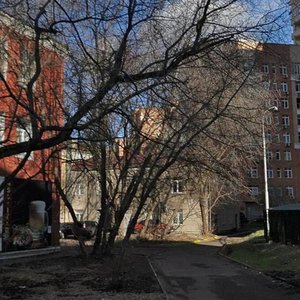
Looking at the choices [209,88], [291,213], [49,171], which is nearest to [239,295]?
[209,88]

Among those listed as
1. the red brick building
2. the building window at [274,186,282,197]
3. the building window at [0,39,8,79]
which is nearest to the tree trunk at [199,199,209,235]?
the red brick building

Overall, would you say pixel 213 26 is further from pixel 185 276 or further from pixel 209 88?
pixel 185 276

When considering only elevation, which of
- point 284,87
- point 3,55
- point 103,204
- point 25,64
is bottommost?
point 103,204

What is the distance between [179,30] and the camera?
11.8 metres

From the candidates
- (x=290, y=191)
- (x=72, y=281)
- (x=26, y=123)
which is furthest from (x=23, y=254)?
(x=290, y=191)

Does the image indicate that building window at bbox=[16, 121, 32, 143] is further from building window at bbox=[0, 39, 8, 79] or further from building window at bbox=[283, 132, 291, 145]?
building window at bbox=[283, 132, 291, 145]

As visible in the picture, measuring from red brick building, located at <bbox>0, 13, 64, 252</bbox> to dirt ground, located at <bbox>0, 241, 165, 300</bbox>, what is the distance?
240cm

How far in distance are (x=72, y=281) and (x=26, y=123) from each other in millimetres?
5417

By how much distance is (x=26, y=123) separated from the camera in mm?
13938

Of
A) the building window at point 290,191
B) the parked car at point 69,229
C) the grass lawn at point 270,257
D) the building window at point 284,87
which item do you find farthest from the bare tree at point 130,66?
the building window at point 290,191

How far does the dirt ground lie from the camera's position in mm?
13836

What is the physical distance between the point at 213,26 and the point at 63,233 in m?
40.9

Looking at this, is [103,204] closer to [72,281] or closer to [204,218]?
[72,281]

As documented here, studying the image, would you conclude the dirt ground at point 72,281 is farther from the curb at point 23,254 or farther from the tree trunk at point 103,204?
the tree trunk at point 103,204
